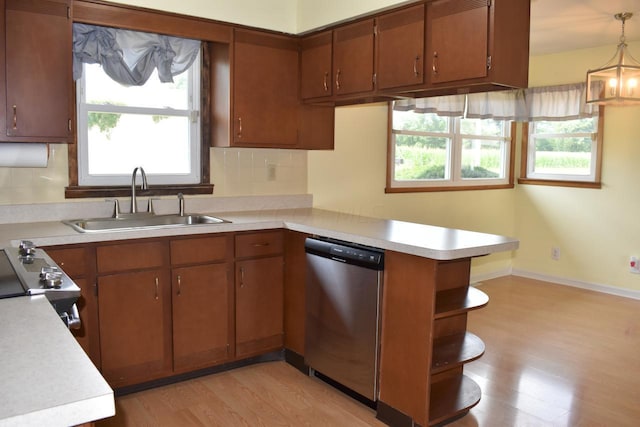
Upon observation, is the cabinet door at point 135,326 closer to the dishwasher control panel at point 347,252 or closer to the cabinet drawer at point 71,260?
the cabinet drawer at point 71,260

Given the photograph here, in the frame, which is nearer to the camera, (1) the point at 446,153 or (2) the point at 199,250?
(2) the point at 199,250

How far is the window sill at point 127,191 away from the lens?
3257 millimetres

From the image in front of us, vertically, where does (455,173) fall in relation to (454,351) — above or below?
above

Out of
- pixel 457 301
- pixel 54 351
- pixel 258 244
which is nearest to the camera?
pixel 54 351

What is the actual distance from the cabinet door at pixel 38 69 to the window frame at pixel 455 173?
8.50 feet

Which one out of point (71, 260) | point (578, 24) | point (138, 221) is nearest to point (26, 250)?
point (71, 260)

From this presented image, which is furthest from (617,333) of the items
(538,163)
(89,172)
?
(89,172)

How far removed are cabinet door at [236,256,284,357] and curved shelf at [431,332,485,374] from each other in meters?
1.11

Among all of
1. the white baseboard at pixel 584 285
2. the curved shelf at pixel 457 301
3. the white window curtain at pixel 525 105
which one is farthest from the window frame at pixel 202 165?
the white baseboard at pixel 584 285

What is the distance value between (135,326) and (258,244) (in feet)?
2.72

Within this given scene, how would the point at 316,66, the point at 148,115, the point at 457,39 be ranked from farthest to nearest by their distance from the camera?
1. the point at 316,66
2. the point at 148,115
3. the point at 457,39

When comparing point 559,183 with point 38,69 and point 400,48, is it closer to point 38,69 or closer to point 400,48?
point 400,48

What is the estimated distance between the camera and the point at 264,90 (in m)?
3.68

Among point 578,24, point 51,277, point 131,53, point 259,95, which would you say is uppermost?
point 578,24
